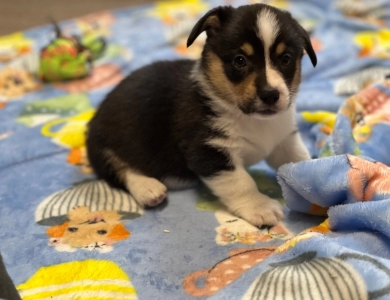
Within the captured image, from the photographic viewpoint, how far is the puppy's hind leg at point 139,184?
2338mm

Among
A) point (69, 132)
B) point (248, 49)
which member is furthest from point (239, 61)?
point (69, 132)

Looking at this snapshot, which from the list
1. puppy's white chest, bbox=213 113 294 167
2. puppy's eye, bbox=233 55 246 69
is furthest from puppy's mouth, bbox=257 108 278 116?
puppy's eye, bbox=233 55 246 69

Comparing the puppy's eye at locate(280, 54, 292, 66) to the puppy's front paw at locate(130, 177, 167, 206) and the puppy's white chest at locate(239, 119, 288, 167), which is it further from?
the puppy's front paw at locate(130, 177, 167, 206)

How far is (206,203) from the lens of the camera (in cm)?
238

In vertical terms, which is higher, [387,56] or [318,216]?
[387,56]

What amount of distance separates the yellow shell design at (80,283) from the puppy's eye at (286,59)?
120cm

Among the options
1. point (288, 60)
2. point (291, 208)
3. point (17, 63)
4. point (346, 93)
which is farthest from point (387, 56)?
point (17, 63)

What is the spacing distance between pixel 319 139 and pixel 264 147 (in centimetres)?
57

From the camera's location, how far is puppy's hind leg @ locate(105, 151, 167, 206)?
2338 millimetres

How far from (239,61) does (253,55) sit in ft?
0.25

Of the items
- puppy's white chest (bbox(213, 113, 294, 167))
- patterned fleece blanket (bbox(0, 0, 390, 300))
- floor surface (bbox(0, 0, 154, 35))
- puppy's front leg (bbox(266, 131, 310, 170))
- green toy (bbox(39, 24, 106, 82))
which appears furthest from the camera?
floor surface (bbox(0, 0, 154, 35))

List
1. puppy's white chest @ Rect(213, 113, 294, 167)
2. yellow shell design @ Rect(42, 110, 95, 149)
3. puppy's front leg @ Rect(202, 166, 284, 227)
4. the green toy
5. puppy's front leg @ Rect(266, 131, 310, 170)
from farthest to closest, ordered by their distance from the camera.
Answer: the green toy, yellow shell design @ Rect(42, 110, 95, 149), puppy's front leg @ Rect(266, 131, 310, 170), puppy's white chest @ Rect(213, 113, 294, 167), puppy's front leg @ Rect(202, 166, 284, 227)

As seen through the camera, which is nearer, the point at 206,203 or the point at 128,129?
the point at 206,203

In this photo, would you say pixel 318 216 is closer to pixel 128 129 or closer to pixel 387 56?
pixel 128 129
